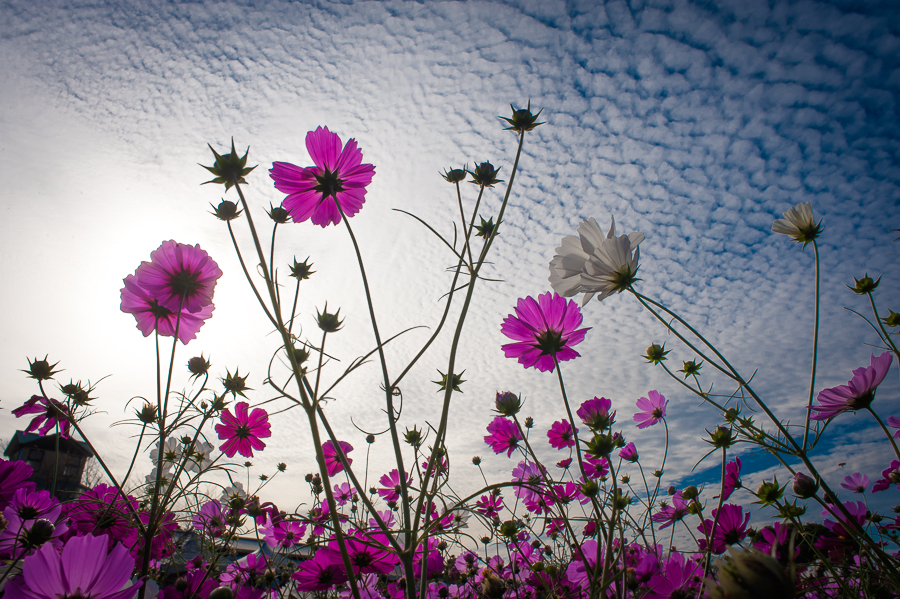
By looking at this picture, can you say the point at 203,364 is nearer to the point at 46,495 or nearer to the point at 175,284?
the point at 46,495

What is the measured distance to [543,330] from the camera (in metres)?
0.98

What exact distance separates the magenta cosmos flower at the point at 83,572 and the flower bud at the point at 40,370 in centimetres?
104

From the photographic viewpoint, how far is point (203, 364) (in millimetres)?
1505

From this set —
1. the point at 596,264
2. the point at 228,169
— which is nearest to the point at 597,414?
the point at 596,264

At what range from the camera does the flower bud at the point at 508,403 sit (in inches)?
41.4

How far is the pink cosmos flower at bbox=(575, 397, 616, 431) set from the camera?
45.4 inches

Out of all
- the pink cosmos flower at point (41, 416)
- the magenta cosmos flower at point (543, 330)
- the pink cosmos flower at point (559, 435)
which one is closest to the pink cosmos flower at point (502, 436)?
the pink cosmos flower at point (559, 435)

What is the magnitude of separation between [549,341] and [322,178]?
621 mm

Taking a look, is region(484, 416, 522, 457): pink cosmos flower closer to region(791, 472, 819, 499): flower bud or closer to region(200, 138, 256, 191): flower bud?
region(791, 472, 819, 499): flower bud

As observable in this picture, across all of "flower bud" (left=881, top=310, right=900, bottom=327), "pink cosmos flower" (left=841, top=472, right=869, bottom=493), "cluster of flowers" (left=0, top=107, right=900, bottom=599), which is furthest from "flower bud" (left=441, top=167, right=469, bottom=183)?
"pink cosmos flower" (left=841, top=472, right=869, bottom=493)

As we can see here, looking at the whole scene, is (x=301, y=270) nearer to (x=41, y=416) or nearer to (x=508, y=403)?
(x=508, y=403)

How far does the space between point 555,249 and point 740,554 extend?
2.35ft

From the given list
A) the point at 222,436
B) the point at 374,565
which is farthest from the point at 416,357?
the point at 222,436

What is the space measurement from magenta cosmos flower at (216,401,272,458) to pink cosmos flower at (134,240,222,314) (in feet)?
1.58
